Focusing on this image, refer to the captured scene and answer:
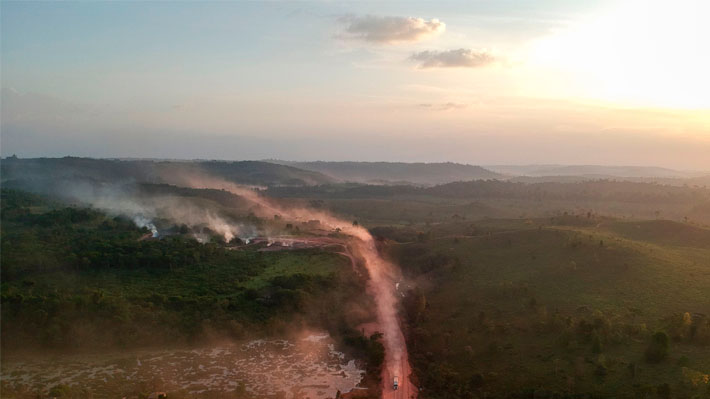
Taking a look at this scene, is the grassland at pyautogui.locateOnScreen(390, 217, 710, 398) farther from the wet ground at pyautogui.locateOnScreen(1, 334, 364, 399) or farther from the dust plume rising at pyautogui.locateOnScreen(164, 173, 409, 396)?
the wet ground at pyautogui.locateOnScreen(1, 334, 364, 399)

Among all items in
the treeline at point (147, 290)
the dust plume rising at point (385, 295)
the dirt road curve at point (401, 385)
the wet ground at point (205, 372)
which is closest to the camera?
the dirt road curve at point (401, 385)

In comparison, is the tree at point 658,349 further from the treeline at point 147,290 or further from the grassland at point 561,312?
the treeline at point 147,290

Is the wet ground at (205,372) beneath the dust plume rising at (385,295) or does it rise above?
beneath

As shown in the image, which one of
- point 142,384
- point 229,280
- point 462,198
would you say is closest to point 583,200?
point 462,198

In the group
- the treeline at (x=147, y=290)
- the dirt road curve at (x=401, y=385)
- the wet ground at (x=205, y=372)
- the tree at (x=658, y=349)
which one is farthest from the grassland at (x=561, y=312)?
the treeline at (x=147, y=290)

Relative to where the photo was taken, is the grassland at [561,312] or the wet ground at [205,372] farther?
the wet ground at [205,372]

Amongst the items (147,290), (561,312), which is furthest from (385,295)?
(147,290)
